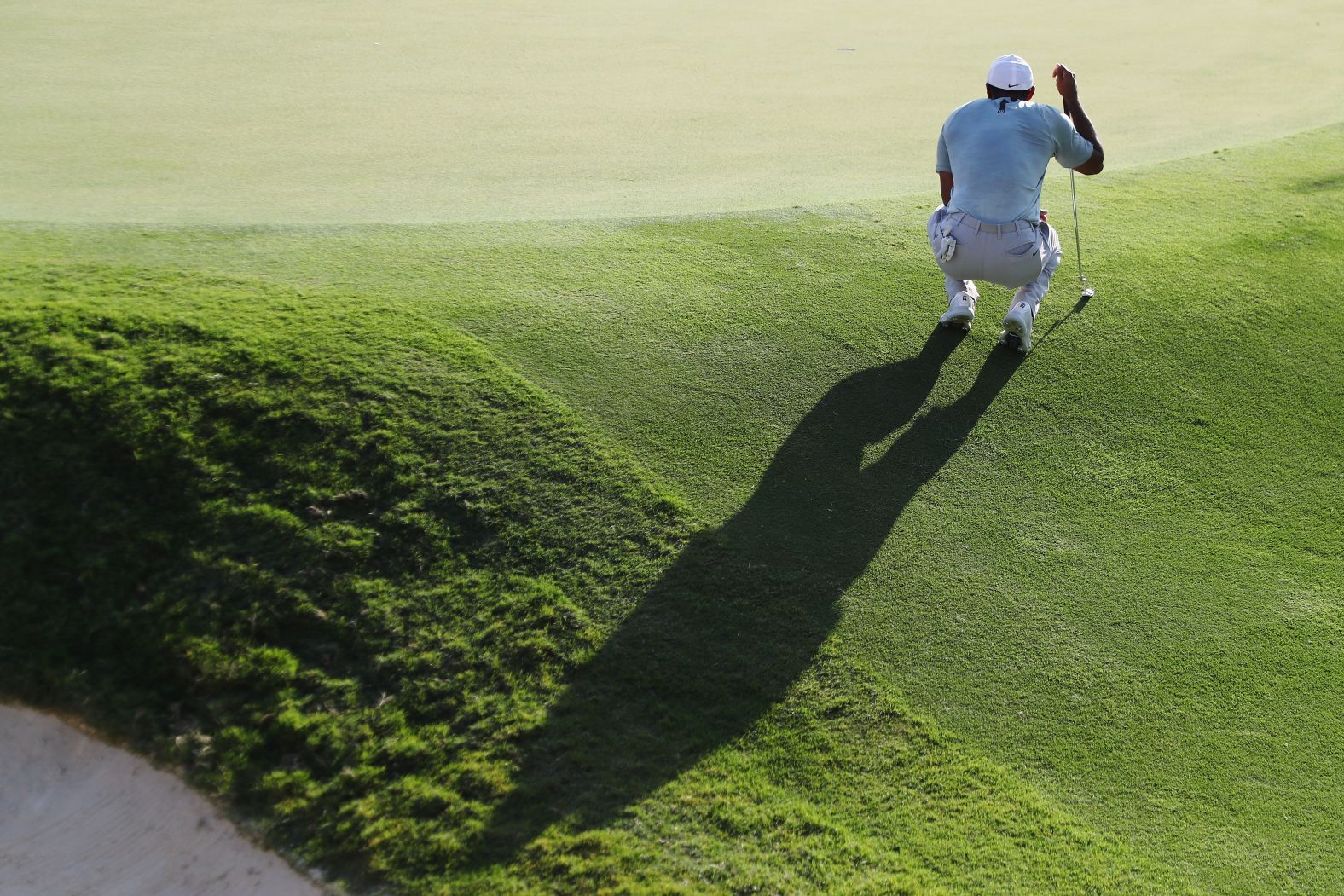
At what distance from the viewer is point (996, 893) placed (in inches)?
131

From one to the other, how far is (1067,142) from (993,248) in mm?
708

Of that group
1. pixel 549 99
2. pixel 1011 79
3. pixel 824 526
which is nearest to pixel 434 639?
pixel 824 526

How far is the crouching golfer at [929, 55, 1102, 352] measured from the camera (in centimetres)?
516

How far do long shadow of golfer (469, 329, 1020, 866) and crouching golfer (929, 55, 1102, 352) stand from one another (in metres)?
0.79

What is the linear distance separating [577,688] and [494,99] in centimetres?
756

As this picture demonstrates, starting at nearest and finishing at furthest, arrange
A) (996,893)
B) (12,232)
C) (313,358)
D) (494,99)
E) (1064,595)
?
(996,893) < (1064,595) < (313,358) < (12,232) < (494,99)

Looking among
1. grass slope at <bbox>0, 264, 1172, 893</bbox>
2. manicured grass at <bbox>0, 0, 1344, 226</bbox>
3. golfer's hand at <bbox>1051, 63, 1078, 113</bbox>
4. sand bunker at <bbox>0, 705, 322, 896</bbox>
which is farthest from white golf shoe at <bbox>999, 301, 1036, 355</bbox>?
sand bunker at <bbox>0, 705, 322, 896</bbox>

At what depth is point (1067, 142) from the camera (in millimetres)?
5297

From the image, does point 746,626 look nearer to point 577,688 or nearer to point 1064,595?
point 577,688

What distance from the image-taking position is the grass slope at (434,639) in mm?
3404

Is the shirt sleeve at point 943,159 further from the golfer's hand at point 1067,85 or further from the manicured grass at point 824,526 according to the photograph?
the manicured grass at point 824,526

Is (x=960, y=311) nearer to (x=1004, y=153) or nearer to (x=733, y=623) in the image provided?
(x=1004, y=153)

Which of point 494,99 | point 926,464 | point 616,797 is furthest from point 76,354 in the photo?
point 494,99

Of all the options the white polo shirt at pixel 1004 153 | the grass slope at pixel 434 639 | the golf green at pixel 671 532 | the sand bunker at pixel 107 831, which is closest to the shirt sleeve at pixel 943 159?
the white polo shirt at pixel 1004 153
